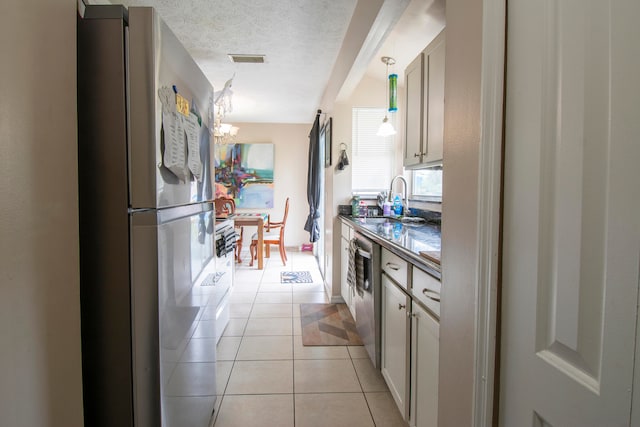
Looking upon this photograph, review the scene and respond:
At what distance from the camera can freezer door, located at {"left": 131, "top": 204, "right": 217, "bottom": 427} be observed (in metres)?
1.02

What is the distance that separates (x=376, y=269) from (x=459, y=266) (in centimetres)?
107

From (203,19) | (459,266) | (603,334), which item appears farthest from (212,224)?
(203,19)

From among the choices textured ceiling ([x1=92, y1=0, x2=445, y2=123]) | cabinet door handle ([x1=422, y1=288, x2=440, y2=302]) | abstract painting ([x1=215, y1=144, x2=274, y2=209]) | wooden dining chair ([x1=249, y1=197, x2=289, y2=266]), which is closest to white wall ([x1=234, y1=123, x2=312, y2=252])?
abstract painting ([x1=215, y1=144, x2=274, y2=209])

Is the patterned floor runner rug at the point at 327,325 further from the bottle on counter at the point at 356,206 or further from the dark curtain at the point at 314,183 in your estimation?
the dark curtain at the point at 314,183

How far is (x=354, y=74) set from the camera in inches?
103

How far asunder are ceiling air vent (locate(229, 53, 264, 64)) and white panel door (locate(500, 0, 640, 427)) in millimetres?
2866

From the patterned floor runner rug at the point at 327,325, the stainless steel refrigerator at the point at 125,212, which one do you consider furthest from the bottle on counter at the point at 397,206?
the stainless steel refrigerator at the point at 125,212

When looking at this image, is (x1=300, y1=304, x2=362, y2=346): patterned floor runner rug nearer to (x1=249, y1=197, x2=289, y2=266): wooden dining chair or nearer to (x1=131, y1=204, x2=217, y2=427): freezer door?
(x1=131, y1=204, x2=217, y2=427): freezer door

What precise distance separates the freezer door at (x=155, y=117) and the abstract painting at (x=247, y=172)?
199 inches

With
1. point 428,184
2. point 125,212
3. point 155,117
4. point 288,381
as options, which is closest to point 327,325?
point 288,381

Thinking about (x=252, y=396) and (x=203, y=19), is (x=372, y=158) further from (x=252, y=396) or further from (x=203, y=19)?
(x=252, y=396)

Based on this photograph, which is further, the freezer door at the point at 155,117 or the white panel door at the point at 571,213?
the freezer door at the point at 155,117

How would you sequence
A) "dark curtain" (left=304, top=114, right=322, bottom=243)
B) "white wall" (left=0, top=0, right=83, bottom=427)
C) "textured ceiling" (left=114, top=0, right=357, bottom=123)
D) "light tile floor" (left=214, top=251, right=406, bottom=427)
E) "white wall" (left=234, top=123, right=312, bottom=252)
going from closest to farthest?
"white wall" (left=0, top=0, right=83, bottom=427)
"light tile floor" (left=214, top=251, right=406, bottom=427)
"textured ceiling" (left=114, top=0, right=357, bottom=123)
"dark curtain" (left=304, top=114, right=322, bottom=243)
"white wall" (left=234, top=123, right=312, bottom=252)

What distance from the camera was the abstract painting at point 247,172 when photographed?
6.19m
